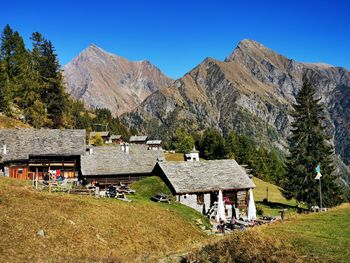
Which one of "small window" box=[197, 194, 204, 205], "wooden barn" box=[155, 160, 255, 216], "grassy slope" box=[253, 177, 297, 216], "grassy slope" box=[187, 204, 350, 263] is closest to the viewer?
"grassy slope" box=[187, 204, 350, 263]

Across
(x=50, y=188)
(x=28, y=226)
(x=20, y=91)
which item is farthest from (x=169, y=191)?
(x=20, y=91)

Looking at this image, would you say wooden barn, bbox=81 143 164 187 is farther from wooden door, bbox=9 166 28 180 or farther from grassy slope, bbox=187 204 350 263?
grassy slope, bbox=187 204 350 263

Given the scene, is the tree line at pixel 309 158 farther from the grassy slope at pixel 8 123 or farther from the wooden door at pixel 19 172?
the grassy slope at pixel 8 123

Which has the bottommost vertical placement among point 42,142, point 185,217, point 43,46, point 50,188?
point 185,217

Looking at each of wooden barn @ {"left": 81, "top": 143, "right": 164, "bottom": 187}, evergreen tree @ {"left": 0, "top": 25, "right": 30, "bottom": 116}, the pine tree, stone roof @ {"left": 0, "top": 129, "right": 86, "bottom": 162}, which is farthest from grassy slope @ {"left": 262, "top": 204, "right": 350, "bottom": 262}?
evergreen tree @ {"left": 0, "top": 25, "right": 30, "bottom": 116}

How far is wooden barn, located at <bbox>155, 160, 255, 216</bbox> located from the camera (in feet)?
154

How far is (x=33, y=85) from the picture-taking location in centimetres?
7406

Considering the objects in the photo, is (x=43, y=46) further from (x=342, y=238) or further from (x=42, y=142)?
(x=342, y=238)

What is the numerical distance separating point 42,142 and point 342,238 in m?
42.7

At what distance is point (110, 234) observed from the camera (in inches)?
1134

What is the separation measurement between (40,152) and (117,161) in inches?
453

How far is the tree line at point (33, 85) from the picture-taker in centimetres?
7450

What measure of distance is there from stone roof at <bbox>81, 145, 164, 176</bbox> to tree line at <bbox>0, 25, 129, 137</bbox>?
884 inches

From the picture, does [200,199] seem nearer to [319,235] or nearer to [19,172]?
[19,172]
